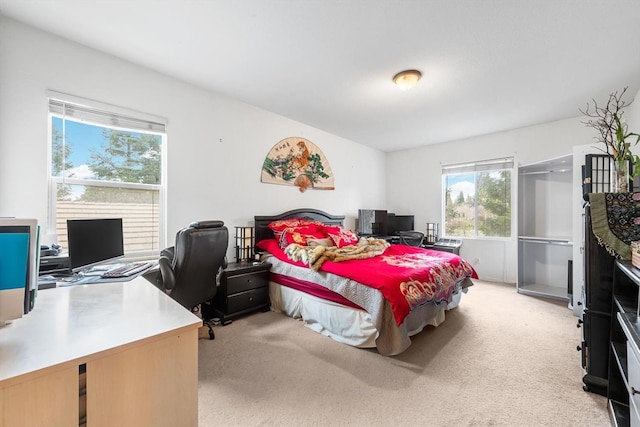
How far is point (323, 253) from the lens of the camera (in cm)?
281

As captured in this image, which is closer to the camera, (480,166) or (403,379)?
(403,379)

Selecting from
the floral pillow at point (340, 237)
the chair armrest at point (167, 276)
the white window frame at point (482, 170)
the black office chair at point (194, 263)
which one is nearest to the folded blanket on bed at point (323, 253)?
the floral pillow at point (340, 237)

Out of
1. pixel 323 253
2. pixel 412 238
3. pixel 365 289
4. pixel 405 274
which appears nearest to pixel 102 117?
pixel 323 253

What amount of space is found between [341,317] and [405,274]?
28.5 inches

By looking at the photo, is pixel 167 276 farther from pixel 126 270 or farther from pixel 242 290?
pixel 242 290

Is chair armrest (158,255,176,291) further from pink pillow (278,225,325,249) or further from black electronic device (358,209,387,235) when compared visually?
black electronic device (358,209,387,235)

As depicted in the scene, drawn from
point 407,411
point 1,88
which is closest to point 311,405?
point 407,411

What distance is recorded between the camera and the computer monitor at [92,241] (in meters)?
1.71

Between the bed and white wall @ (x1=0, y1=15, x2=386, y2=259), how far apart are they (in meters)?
0.88

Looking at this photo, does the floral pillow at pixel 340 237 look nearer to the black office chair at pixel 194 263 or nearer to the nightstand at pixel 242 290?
the nightstand at pixel 242 290

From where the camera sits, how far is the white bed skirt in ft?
7.75

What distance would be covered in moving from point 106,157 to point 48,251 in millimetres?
994

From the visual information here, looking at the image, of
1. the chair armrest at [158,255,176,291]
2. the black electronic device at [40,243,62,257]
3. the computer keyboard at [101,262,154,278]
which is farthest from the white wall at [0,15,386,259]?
the chair armrest at [158,255,176,291]

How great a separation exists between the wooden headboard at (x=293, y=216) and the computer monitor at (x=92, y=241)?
5.73ft
